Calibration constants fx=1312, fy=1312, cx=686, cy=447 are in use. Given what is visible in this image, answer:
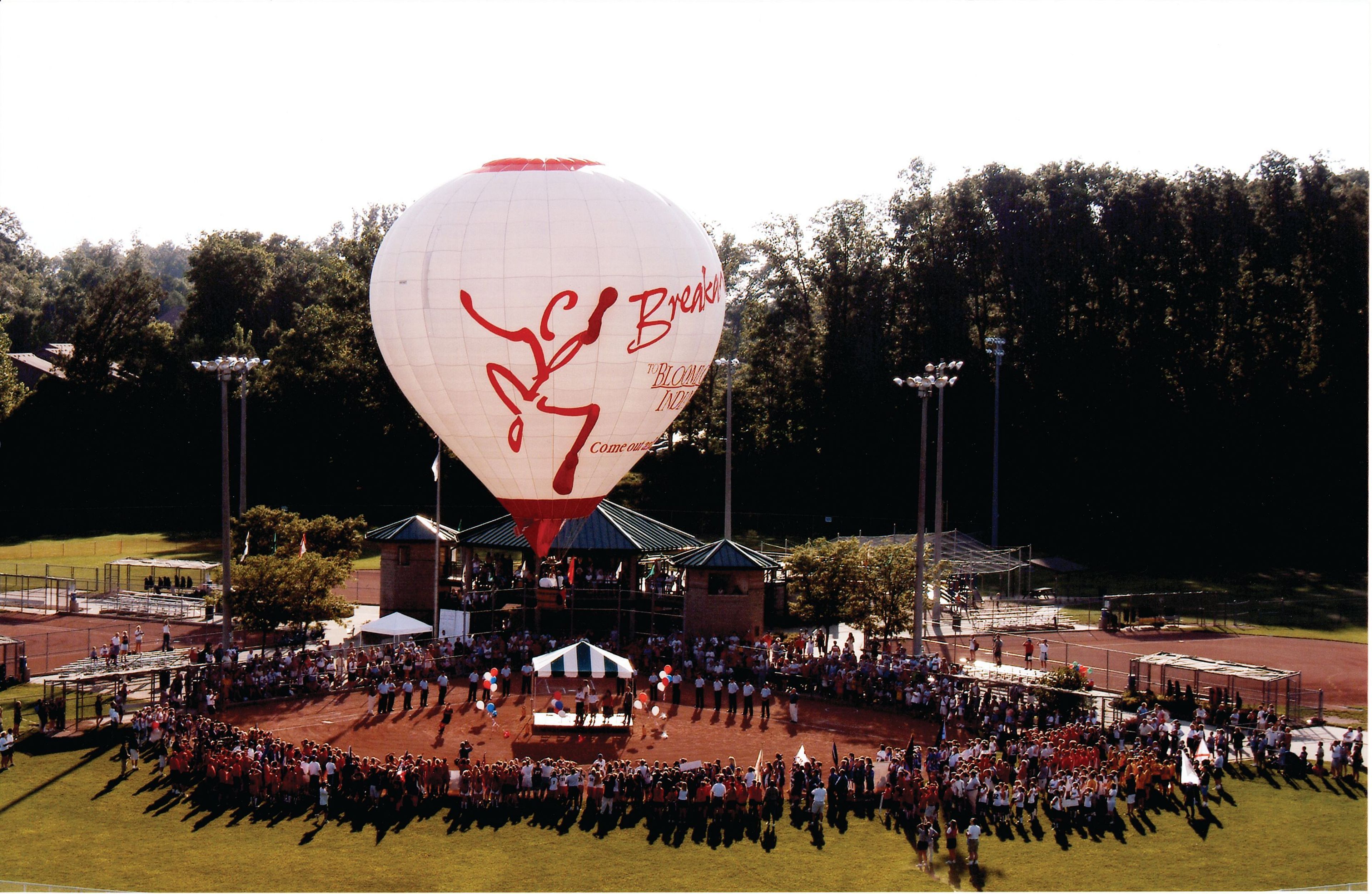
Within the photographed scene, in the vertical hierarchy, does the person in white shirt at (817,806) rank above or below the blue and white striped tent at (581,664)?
below

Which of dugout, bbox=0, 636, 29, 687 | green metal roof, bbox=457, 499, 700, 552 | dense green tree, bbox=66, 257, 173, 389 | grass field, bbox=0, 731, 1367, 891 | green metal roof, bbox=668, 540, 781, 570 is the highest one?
dense green tree, bbox=66, 257, 173, 389

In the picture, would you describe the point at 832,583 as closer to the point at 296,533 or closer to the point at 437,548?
the point at 437,548

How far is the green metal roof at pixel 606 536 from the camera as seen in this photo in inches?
1682

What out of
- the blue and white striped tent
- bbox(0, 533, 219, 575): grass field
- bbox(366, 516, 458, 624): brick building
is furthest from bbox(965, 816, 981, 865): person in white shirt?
bbox(0, 533, 219, 575): grass field

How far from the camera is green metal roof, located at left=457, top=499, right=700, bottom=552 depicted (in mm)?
42719

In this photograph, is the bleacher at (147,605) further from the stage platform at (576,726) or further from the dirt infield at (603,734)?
the stage platform at (576,726)

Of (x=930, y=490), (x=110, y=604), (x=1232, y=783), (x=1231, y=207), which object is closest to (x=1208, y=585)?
(x=930, y=490)

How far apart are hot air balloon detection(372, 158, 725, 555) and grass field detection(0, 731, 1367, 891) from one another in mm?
9970

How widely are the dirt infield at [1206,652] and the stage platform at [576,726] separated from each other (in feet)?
39.4

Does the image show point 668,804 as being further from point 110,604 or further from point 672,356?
point 110,604

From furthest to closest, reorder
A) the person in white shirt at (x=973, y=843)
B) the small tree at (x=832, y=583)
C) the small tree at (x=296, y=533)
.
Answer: the small tree at (x=296, y=533) → the small tree at (x=832, y=583) → the person in white shirt at (x=973, y=843)

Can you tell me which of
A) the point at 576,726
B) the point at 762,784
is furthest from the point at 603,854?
the point at 576,726

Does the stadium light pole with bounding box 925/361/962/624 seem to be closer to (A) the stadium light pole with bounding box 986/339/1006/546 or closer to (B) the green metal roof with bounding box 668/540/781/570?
(B) the green metal roof with bounding box 668/540/781/570

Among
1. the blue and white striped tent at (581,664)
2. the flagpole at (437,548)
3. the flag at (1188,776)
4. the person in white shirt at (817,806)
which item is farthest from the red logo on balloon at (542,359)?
the flag at (1188,776)
